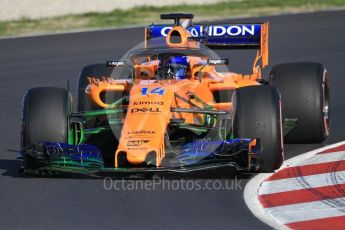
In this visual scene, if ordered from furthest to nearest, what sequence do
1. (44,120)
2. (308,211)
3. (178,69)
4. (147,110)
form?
(178,69), (44,120), (147,110), (308,211)

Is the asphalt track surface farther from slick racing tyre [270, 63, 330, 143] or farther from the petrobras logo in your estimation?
the petrobras logo

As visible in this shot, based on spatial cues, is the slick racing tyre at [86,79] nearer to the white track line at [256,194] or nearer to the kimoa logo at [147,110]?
the kimoa logo at [147,110]

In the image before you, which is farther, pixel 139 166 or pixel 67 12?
pixel 67 12

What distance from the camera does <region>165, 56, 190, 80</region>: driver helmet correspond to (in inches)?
438

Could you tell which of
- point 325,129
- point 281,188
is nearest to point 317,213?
point 281,188

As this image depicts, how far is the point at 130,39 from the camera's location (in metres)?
21.5

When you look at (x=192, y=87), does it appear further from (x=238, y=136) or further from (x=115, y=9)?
(x=115, y=9)

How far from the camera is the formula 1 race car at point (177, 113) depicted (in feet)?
31.9

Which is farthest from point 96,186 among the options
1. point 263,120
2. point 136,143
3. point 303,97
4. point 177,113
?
point 303,97

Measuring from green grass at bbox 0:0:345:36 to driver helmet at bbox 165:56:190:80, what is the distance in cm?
1227

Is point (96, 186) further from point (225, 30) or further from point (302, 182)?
point (225, 30)

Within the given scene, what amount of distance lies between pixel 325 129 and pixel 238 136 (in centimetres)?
199

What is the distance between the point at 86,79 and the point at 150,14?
12.6 metres

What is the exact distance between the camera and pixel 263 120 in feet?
33.0
